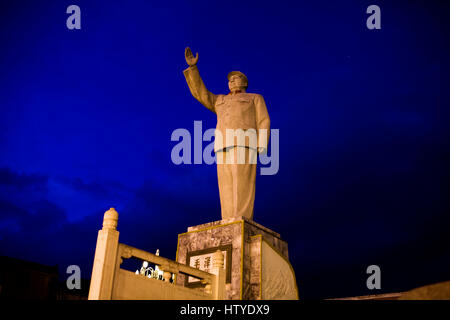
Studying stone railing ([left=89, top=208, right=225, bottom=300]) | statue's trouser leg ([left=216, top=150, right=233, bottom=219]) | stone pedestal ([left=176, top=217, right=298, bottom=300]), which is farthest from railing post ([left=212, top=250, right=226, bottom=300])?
statue's trouser leg ([left=216, top=150, right=233, bottom=219])

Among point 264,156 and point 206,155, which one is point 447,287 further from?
point 206,155

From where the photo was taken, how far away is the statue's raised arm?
27.6ft

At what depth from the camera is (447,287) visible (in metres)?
3.77

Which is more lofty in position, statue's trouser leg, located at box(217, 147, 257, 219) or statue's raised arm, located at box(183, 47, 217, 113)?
statue's raised arm, located at box(183, 47, 217, 113)

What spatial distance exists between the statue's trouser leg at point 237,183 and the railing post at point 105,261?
3.47 meters

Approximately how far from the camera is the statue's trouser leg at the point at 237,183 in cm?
792

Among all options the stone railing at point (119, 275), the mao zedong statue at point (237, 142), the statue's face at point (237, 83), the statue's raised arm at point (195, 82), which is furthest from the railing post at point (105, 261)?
the statue's face at point (237, 83)

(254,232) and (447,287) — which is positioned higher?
(254,232)

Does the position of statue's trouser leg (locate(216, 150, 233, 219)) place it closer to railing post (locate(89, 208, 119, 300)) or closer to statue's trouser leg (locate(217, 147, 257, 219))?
statue's trouser leg (locate(217, 147, 257, 219))
